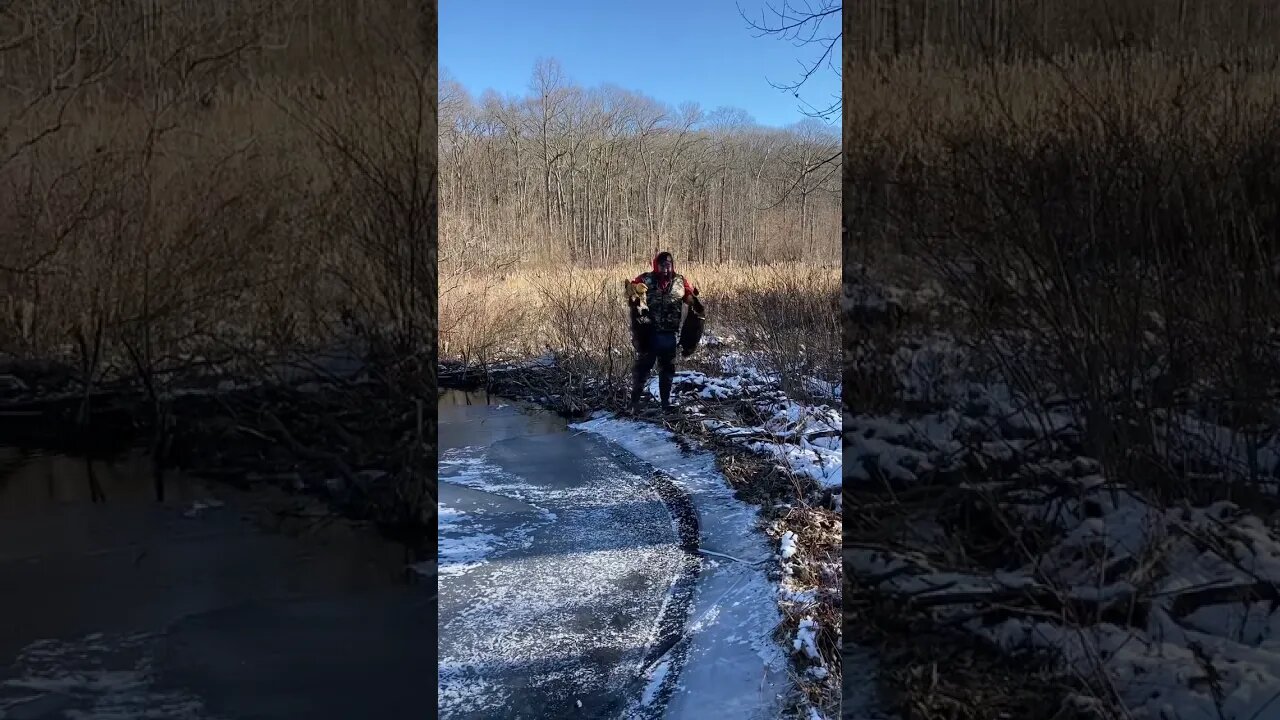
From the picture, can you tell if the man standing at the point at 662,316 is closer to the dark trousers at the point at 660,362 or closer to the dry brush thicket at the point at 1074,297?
the dark trousers at the point at 660,362

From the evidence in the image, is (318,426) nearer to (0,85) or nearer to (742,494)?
(0,85)

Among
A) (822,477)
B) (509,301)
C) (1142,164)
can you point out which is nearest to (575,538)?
(822,477)

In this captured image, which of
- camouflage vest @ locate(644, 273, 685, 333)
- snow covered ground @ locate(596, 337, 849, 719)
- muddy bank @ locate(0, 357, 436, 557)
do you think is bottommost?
snow covered ground @ locate(596, 337, 849, 719)

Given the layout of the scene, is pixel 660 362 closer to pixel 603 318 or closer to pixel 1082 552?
pixel 603 318

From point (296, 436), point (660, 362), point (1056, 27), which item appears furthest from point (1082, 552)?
point (660, 362)

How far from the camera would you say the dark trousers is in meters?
8.09

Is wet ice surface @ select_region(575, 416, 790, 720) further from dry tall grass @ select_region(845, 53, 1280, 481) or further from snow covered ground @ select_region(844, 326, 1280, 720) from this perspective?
dry tall grass @ select_region(845, 53, 1280, 481)

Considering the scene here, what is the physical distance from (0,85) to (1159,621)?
3301 millimetres

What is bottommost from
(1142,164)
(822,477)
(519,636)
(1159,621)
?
(519,636)

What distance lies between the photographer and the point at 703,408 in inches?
337

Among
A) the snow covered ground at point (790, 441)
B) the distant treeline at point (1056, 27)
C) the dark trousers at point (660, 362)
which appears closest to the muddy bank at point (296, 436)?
the snow covered ground at point (790, 441)

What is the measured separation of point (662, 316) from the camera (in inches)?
314

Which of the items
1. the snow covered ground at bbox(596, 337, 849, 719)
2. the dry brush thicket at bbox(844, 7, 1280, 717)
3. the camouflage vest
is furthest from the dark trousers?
the dry brush thicket at bbox(844, 7, 1280, 717)

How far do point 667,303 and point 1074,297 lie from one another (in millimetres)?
6065
